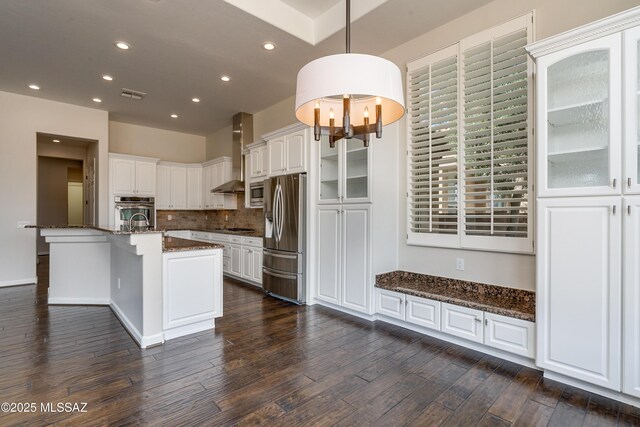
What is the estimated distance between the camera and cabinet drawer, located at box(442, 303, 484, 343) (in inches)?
111

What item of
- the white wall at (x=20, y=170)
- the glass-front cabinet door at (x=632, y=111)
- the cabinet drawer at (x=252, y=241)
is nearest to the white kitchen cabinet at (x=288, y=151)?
the cabinet drawer at (x=252, y=241)

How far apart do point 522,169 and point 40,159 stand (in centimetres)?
1160

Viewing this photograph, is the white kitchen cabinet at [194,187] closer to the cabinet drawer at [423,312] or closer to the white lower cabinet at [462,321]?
the white lower cabinet at [462,321]

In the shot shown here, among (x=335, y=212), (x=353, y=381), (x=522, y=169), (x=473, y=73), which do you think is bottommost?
(x=353, y=381)

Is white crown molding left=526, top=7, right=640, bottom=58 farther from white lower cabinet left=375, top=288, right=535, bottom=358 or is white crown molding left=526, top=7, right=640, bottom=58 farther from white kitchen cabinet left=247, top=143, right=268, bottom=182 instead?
white kitchen cabinet left=247, top=143, right=268, bottom=182

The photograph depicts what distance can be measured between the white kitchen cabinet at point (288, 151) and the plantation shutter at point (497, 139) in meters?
2.08

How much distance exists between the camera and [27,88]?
513 cm

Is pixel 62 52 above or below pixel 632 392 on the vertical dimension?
above

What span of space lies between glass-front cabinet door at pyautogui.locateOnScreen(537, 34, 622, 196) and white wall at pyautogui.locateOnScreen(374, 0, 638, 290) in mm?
621

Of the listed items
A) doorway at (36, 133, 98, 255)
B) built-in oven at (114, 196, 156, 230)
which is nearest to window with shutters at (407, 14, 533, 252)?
built-in oven at (114, 196, 156, 230)

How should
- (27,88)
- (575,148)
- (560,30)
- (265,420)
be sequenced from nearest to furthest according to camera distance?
1. (265,420)
2. (575,148)
3. (560,30)
4. (27,88)

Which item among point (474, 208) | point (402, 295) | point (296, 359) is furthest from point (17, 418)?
point (474, 208)

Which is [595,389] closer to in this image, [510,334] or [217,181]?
[510,334]

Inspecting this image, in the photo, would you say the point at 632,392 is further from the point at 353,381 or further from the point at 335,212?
the point at 335,212
